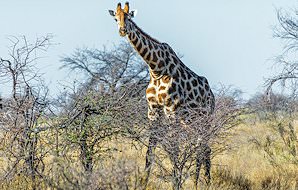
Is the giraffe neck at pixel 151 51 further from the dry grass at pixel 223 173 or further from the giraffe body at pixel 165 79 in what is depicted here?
the dry grass at pixel 223 173

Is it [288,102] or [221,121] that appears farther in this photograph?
[288,102]

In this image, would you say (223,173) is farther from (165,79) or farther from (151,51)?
(151,51)

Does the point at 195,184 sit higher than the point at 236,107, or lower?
lower

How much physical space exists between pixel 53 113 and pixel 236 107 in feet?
6.65

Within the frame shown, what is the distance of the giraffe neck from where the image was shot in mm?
8430

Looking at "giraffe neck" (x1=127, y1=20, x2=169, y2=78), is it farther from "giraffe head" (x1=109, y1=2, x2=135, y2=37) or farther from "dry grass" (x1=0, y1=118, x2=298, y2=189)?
"dry grass" (x1=0, y1=118, x2=298, y2=189)

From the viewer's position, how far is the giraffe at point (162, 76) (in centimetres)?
812

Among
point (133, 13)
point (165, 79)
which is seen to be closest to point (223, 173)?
point (165, 79)

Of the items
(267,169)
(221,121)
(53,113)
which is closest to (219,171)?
(267,169)

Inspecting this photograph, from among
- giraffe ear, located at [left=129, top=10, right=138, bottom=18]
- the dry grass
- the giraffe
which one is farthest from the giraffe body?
the dry grass

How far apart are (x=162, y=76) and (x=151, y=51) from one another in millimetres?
385

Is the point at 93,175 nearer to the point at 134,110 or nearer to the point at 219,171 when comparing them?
the point at 134,110

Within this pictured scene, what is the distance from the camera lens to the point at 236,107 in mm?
6699

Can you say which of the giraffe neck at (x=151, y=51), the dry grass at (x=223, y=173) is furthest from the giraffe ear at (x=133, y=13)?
the dry grass at (x=223, y=173)
